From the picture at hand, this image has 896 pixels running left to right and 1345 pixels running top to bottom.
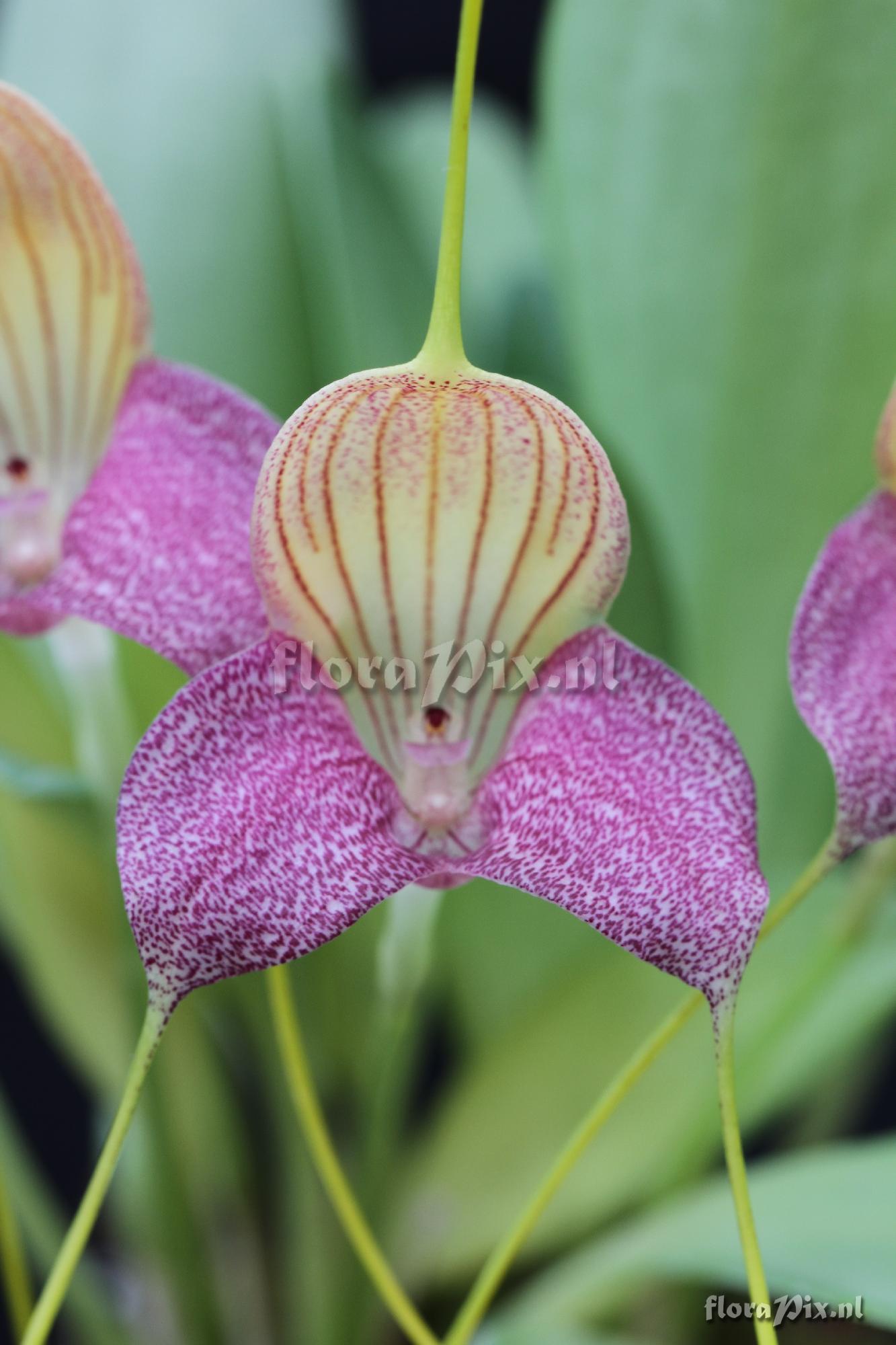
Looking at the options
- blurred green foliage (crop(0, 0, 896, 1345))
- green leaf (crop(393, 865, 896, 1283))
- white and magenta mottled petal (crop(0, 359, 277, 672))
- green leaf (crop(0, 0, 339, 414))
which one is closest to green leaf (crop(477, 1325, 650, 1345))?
blurred green foliage (crop(0, 0, 896, 1345))

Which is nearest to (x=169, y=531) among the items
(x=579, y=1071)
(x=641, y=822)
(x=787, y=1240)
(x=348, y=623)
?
(x=348, y=623)

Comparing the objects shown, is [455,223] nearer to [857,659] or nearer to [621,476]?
[857,659]

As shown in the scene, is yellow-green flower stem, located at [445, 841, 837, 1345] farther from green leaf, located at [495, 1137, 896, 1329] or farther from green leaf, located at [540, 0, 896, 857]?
green leaf, located at [540, 0, 896, 857]

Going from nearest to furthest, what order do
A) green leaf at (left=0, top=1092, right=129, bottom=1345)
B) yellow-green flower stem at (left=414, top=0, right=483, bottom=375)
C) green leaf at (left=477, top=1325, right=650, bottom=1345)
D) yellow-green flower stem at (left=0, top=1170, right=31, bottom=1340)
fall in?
yellow-green flower stem at (left=414, top=0, right=483, bottom=375) < yellow-green flower stem at (left=0, top=1170, right=31, bottom=1340) < green leaf at (left=477, top=1325, right=650, bottom=1345) < green leaf at (left=0, top=1092, right=129, bottom=1345)

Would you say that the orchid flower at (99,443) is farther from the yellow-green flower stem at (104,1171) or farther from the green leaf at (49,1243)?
the green leaf at (49,1243)

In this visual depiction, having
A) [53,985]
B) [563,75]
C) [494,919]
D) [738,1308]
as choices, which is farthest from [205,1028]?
[563,75]

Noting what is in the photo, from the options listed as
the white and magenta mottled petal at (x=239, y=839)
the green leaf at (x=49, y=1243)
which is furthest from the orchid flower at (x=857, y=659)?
the green leaf at (x=49, y=1243)
